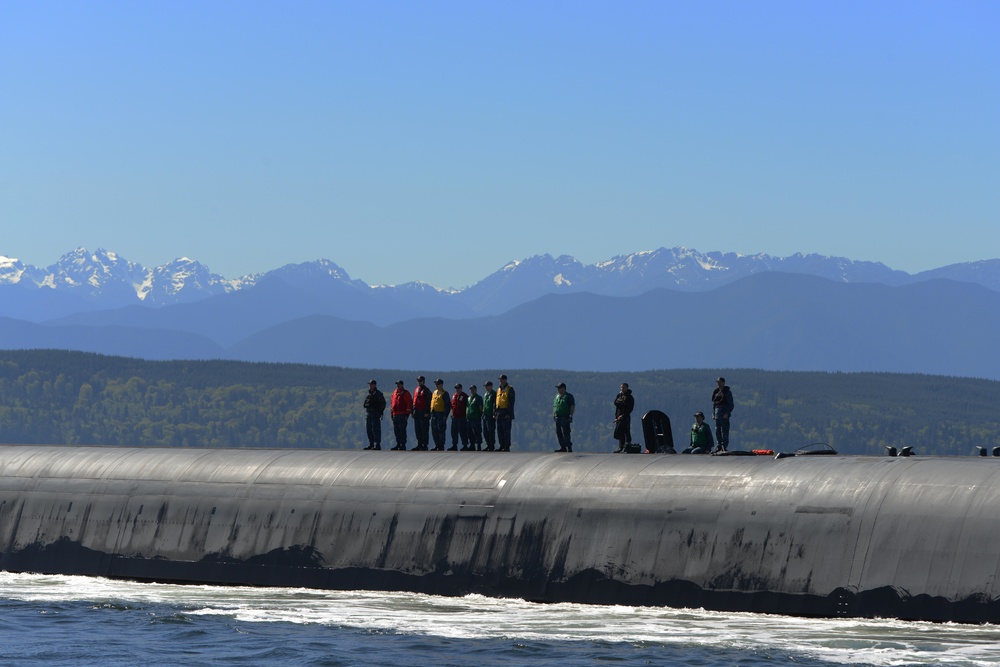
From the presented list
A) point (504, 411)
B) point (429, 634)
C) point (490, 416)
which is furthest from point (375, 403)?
point (429, 634)

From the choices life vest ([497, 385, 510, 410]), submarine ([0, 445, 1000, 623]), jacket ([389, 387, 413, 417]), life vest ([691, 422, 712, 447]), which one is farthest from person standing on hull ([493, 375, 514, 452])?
life vest ([691, 422, 712, 447])

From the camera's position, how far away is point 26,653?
31.3 metres

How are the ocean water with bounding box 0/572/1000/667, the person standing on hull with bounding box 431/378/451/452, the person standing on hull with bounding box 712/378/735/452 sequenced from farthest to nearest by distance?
1. the person standing on hull with bounding box 431/378/451/452
2. the person standing on hull with bounding box 712/378/735/452
3. the ocean water with bounding box 0/572/1000/667

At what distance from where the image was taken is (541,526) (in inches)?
1355

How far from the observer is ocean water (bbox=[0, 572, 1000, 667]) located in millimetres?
28016

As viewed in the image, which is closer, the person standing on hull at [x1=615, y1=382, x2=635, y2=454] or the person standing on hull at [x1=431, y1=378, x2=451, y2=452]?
the person standing on hull at [x1=615, y1=382, x2=635, y2=454]

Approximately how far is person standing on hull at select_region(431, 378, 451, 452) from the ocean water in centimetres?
636

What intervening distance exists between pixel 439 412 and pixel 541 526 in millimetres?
7479

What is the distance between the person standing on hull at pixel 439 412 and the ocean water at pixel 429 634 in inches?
250

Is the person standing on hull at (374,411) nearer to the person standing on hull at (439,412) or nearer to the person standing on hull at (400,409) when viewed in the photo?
the person standing on hull at (400,409)

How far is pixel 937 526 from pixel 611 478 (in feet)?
24.5

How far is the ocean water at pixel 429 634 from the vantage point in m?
28.0

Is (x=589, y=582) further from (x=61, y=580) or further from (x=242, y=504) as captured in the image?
(x=61, y=580)

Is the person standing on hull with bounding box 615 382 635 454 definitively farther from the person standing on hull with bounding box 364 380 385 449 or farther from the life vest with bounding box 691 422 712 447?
the person standing on hull with bounding box 364 380 385 449
